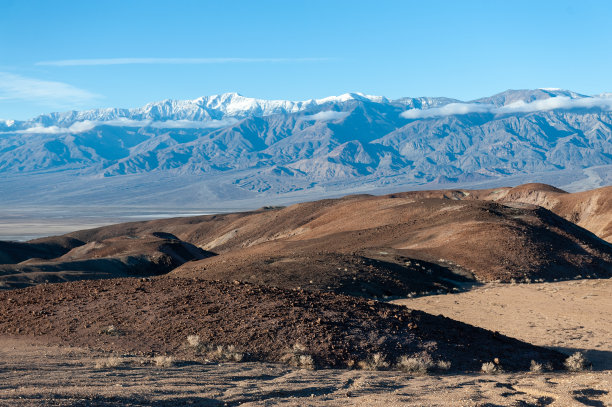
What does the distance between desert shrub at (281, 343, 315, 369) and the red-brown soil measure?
16 cm

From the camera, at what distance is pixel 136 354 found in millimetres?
15977

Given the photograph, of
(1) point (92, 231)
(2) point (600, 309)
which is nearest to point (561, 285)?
(2) point (600, 309)

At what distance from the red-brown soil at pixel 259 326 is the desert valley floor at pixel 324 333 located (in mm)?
60

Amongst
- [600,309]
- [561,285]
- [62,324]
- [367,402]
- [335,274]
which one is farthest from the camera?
[561,285]

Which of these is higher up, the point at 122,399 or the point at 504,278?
the point at 122,399

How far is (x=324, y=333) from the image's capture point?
17.2m

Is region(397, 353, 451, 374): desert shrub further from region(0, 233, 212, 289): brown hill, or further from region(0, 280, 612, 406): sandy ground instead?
region(0, 233, 212, 289): brown hill

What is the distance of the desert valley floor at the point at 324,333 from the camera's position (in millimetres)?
12906

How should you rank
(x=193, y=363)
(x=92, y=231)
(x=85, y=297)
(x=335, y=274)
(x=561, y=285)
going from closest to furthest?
(x=193, y=363)
(x=85, y=297)
(x=335, y=274)
(x=561, y=285)
(x=92, y=231)

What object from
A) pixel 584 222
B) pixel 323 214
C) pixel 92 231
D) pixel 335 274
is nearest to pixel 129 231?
pixel 92 231

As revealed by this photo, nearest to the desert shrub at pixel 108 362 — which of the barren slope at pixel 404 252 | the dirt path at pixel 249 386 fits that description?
the dirt path at pixel 249 386

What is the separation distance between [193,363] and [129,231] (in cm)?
10374

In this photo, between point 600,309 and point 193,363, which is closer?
point 193,363

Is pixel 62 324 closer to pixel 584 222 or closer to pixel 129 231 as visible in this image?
pixel 584 222
